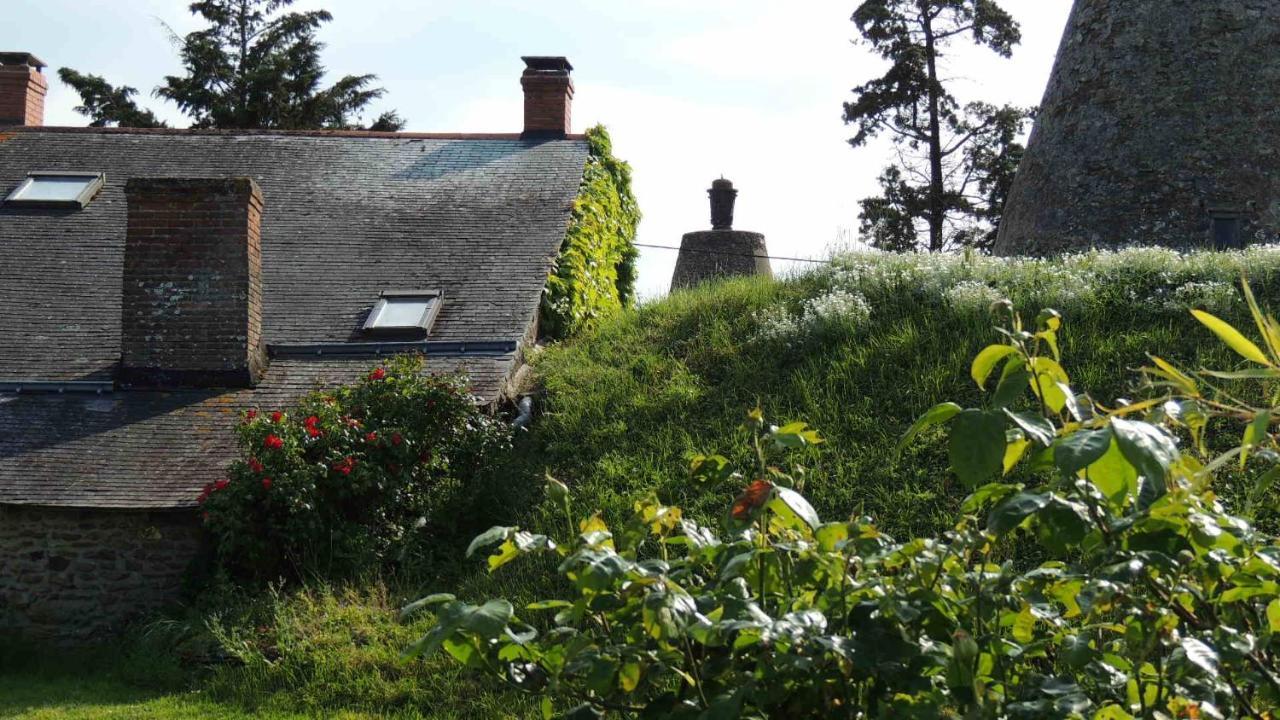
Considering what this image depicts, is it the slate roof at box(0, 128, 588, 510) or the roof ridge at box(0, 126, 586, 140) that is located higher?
the roof ridge at box(0, 126, 586, 140)

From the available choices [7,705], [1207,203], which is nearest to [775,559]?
[7,705]

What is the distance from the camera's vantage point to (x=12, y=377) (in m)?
11.1

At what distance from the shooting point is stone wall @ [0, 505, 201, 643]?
376 inches

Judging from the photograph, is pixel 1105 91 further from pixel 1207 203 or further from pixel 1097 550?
pixel 1097 550

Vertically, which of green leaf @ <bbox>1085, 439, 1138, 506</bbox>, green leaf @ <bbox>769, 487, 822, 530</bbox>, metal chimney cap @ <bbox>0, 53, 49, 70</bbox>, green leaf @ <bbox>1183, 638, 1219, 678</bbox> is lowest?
green leaf @ <bbox>1183, 638, 1219, 678</bbox>

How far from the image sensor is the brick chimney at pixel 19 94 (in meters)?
17.0

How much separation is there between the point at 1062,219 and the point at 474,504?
301 inches

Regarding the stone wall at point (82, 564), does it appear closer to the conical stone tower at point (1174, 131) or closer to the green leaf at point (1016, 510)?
the green leaf at point (1016, 510)

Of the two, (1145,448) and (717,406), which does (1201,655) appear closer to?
(1145,448)

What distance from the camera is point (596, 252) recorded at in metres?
14.9

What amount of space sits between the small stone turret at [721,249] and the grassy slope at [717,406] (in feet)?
22.6

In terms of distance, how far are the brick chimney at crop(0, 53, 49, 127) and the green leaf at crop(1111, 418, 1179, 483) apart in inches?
710

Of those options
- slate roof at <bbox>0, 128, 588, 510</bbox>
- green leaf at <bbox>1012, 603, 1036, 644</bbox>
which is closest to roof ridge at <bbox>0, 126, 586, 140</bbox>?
slate roof at <bbox>0, 128, 588, 510</bbox>

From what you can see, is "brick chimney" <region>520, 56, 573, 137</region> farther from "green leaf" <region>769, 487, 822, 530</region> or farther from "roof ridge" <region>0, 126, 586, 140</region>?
"green leaf" <region>769, 487, 822, 530</region>
